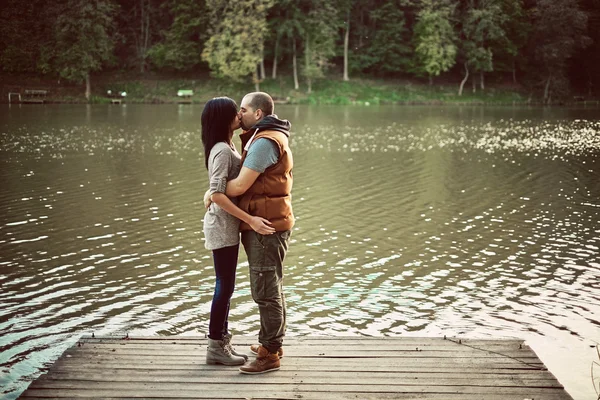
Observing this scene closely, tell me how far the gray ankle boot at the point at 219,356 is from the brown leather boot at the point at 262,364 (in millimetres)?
160

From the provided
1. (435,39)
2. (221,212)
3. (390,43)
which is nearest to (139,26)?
(390,43)

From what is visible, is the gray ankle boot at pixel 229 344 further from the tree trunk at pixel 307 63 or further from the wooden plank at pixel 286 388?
the tree trunk at pixel 307 63

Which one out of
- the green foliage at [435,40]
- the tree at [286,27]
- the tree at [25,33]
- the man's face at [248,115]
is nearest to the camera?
the man's face at [248,115]

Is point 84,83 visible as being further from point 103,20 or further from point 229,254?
point 229,254

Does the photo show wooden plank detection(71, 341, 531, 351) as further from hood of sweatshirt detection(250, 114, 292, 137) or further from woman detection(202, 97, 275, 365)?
hood of sweatshirt detection(250, 114, 292, 137)

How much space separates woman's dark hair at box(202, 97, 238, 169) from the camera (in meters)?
4.73

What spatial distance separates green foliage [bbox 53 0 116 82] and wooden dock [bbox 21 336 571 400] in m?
52.6

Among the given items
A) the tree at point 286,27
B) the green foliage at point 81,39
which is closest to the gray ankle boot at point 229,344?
the green foliage at point 81,39

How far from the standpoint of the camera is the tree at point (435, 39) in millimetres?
59656

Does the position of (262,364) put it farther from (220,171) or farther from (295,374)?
(220,171)

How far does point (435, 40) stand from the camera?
5997 cm

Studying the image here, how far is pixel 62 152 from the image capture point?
22484 mm

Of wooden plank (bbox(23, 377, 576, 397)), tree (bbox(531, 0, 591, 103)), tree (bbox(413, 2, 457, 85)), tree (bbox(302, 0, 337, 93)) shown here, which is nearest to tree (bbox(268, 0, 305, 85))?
tree (bbox(302, 0, 337, 93))

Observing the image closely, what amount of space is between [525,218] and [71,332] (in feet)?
30.9
